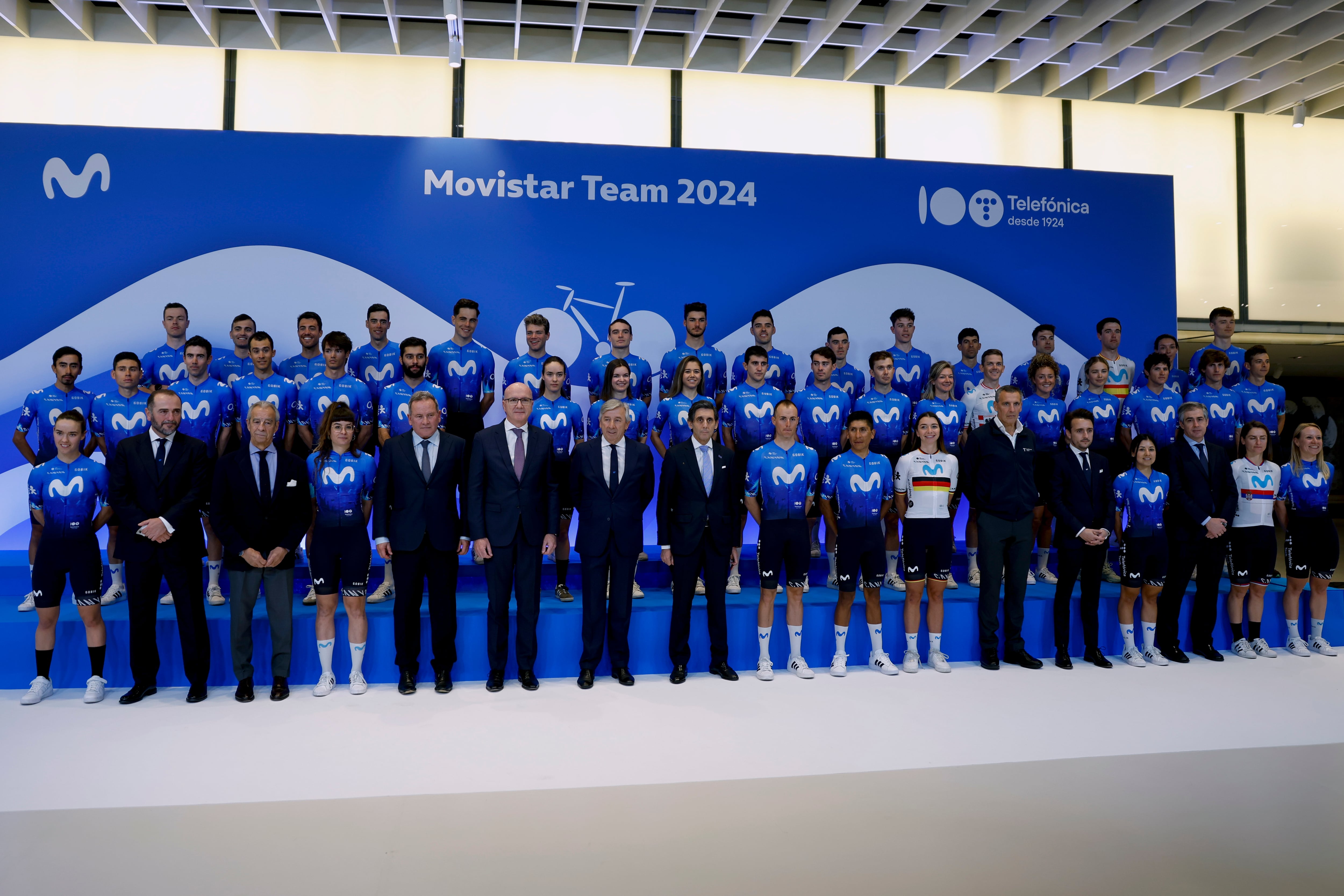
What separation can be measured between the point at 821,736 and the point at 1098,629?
273 centimetres

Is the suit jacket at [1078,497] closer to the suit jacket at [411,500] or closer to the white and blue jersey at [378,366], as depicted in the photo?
the suit jacket at [411,500]

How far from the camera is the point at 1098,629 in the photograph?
219 inches

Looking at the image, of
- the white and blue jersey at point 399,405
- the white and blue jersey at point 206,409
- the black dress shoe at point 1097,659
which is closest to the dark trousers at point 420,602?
the white and blue jersey at point 399,405

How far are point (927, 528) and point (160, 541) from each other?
434 centimetres

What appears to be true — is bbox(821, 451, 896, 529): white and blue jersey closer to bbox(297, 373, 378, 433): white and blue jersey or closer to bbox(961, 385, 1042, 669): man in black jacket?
bbox(961, 385, 1042, 669): man in black jacket

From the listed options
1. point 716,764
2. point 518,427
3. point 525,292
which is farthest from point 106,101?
point 716,764

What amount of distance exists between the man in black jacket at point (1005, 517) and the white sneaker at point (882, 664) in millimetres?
632

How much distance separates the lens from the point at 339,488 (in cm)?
452

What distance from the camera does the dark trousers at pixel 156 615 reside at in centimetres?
442

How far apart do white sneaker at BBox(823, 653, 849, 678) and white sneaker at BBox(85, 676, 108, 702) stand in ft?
12.8

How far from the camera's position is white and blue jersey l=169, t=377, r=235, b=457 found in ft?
17.9

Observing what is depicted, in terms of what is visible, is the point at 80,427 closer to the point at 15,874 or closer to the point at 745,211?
the point at 15,874

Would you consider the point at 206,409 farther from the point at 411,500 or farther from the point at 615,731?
the point at 615,731

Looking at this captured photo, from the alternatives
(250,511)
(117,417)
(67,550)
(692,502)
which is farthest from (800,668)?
(117,417)
